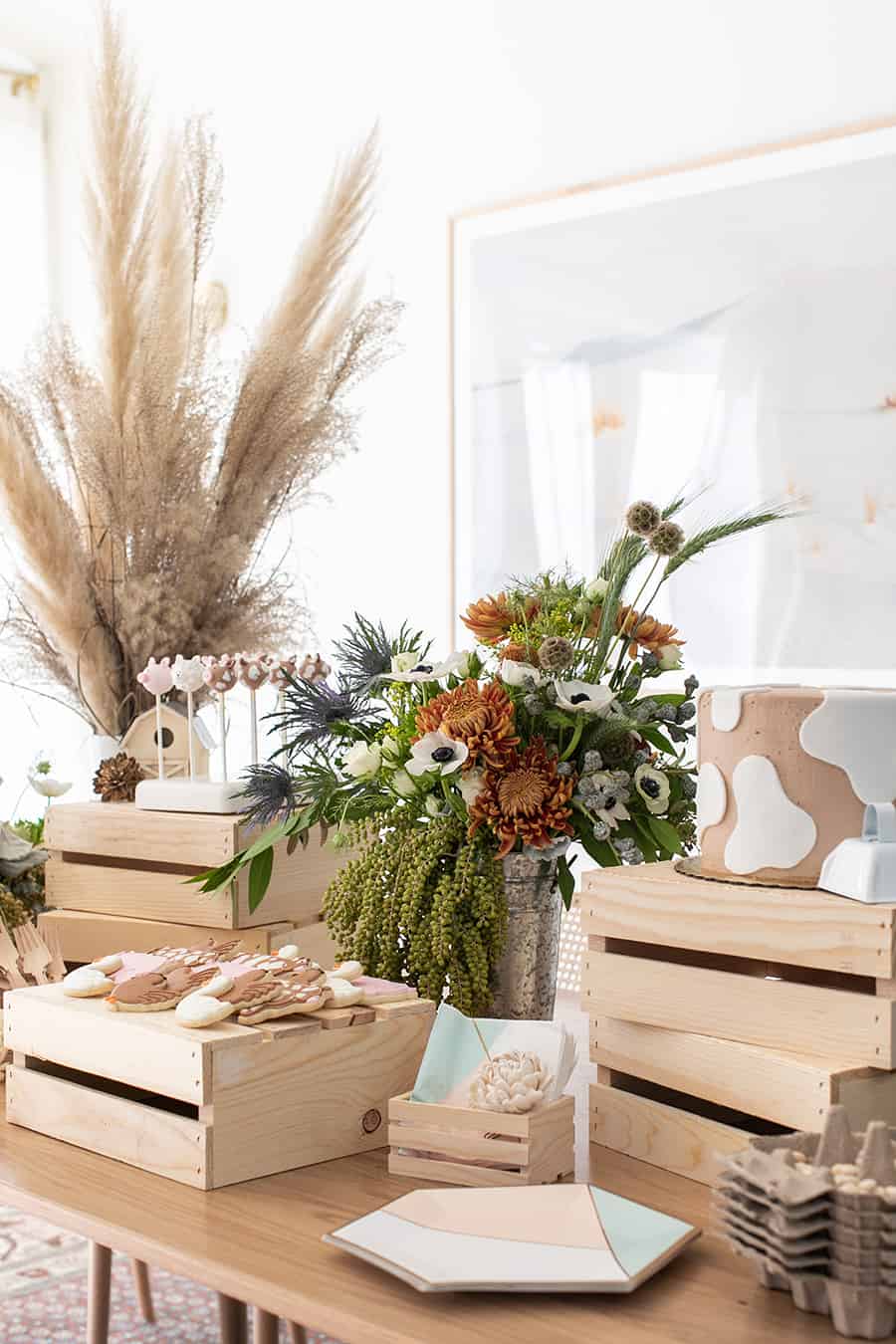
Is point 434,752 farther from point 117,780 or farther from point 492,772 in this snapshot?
point 117,780

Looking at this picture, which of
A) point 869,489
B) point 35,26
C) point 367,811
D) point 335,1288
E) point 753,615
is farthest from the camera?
point 35,26

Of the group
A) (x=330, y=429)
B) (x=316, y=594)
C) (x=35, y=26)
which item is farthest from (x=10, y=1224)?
(x=35, y=26)

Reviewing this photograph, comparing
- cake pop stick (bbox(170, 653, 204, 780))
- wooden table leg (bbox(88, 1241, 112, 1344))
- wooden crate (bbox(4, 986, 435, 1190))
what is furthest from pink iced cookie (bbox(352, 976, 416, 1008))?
wooden table leg (bbox(88, 1241, 112, 1344))

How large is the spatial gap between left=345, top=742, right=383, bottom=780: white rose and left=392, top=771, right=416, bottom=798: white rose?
1.0 inches

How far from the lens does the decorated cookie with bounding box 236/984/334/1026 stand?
113cm

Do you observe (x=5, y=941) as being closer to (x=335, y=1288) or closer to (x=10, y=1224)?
(x=335, y=1288)

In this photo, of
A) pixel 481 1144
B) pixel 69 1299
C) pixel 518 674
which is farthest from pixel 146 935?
pixel 69 1299

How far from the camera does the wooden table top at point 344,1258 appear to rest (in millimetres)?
853

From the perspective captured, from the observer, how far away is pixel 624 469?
2842mm

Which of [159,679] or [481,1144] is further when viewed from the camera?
[159,679]

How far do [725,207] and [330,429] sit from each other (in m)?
1.07

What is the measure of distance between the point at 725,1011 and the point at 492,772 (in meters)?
0.30

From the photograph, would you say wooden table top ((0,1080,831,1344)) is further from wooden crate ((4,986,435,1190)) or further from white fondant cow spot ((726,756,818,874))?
white fondant cow spot ((726,756,818,874))

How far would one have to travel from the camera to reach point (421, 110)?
316 cm
